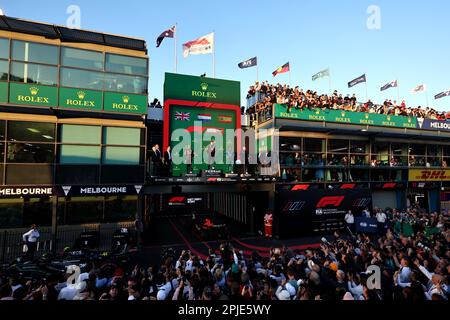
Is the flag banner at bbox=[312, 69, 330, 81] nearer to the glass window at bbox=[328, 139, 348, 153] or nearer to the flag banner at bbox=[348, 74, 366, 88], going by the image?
the flag banner at bbox=[348, 74, 366, 88]

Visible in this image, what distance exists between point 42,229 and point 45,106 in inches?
291

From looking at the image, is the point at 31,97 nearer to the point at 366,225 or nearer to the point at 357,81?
the point at 366,225

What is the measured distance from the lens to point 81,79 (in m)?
15.0

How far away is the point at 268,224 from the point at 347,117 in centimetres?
1194

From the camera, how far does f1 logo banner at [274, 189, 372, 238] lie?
704 inches

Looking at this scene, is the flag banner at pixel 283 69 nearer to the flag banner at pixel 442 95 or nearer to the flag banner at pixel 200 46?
the flag banner at pixel 200 46

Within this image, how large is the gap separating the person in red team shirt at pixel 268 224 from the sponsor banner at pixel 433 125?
1842 centimetres

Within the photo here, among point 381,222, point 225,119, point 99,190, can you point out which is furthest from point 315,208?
point 99,190

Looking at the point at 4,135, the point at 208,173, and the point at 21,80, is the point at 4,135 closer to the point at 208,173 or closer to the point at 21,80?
the point at 21,80

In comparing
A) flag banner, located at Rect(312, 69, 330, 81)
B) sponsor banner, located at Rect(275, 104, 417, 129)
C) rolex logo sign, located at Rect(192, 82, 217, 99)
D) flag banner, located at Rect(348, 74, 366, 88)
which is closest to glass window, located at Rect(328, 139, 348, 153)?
sponsor banner, located at Rect(275, 104, 417, 129)

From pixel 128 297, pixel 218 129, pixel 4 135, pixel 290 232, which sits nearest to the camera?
pixel 128 297

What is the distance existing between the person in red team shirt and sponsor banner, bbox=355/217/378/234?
20.7 ft

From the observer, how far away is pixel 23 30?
13875 mm

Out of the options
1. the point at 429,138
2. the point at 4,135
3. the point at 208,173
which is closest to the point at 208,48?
the point at 208,173
